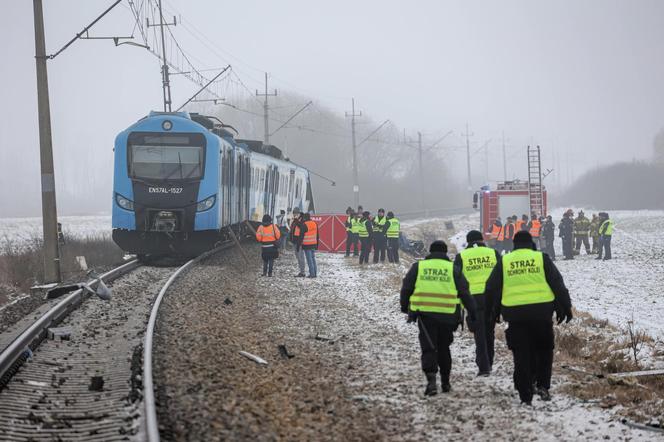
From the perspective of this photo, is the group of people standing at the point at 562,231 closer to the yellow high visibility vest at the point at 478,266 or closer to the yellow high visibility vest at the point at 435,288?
the yellow high visibility vest at the point at 478,266

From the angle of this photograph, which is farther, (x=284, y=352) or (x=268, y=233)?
(x=268, y=233)

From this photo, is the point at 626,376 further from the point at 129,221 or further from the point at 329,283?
the point at 129,221

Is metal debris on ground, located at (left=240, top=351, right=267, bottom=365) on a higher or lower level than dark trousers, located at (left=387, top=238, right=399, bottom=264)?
lower

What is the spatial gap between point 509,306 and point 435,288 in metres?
0.75

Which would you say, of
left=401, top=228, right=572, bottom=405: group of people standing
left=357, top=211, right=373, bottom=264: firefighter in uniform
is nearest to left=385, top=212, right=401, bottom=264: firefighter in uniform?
left=357, top=211, right=373, bottom=264: firefighter in uniform

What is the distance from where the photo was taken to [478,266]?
8.80 meters

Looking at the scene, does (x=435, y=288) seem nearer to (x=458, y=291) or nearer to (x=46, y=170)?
(x=458, y=291)

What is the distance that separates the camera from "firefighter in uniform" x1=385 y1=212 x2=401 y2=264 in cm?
2280

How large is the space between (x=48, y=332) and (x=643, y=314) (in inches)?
443

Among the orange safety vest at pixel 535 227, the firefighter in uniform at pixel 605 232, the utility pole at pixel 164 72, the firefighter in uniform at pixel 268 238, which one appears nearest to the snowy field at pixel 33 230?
the utility pole at pixel 164 72

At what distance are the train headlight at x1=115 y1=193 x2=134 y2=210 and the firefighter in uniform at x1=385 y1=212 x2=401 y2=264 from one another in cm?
737

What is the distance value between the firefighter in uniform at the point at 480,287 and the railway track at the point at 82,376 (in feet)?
11.4

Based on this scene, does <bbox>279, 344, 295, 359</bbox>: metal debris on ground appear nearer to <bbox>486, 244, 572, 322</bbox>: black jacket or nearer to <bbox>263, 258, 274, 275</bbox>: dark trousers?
<bbox>486, 244, 572, 322</bbox>: black jacket

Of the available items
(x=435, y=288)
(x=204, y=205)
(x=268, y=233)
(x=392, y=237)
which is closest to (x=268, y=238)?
(x=268, y=233)
